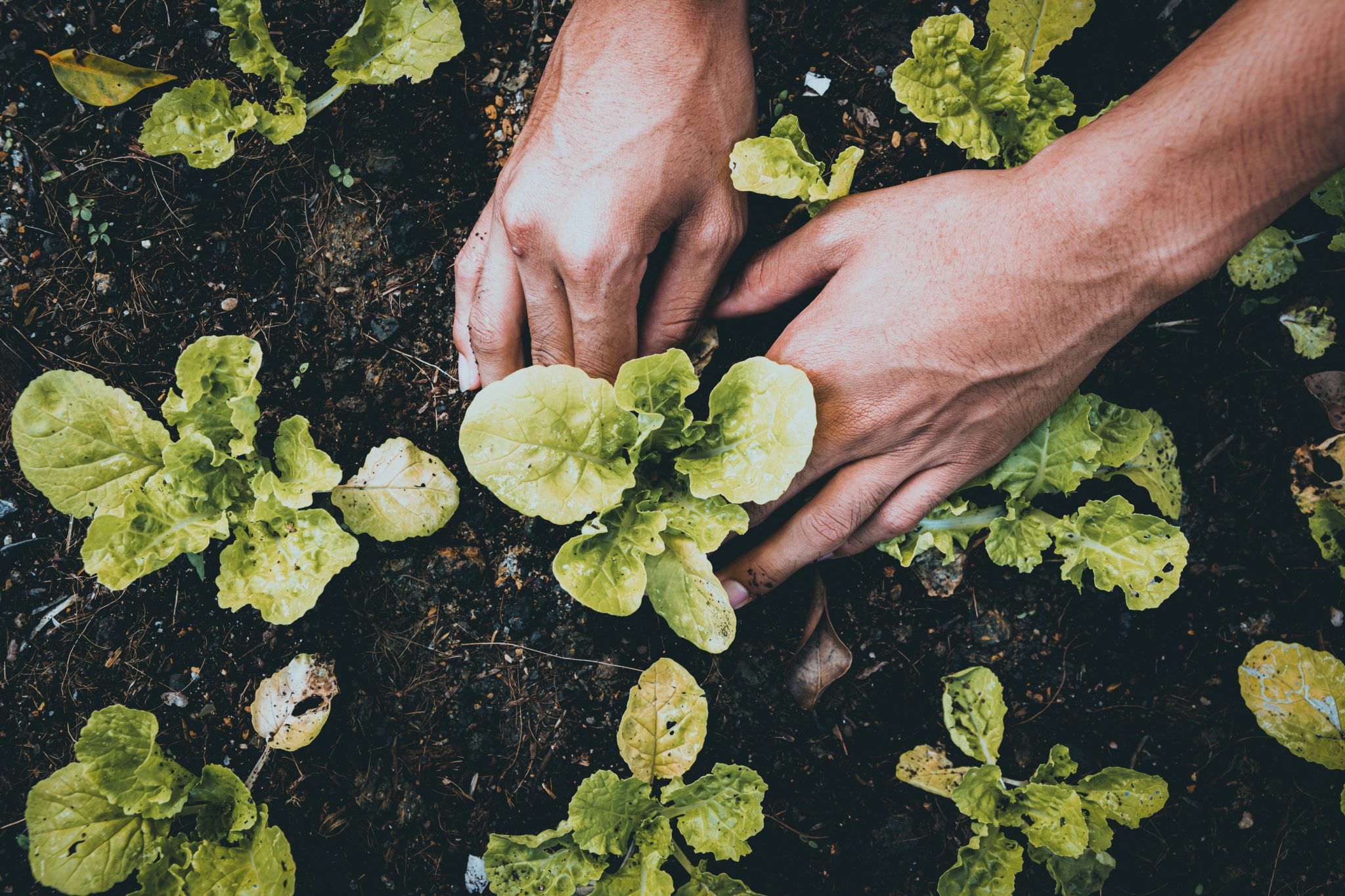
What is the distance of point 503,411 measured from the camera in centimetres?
173

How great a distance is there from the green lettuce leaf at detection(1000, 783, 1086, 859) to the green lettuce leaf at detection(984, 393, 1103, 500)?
2.74 feet

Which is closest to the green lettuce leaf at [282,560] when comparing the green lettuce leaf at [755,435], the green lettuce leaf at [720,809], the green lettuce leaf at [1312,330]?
the green lettuce leaf at [755,435]

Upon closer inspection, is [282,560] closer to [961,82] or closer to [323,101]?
[323,101]

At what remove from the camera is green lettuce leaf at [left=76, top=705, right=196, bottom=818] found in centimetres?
202

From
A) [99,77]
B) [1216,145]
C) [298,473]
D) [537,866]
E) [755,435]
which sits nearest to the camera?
[1216,145]

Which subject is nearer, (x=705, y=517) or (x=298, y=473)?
(x=705, y=517)

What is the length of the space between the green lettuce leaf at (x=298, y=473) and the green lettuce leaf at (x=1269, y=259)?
8.80ft

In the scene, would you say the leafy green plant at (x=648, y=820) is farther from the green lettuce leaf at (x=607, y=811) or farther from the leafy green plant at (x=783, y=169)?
the leafy green plant at (x=783, y=169)

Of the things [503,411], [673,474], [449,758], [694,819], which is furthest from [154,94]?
[694,819]

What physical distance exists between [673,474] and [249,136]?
5.45 feet

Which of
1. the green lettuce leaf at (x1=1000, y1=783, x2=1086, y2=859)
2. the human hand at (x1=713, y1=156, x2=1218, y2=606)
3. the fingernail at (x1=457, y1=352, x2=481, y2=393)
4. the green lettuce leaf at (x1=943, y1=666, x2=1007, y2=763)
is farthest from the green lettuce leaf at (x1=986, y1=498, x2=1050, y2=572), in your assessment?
the fingernail at (x1=457, y1=352, x2=481, y2=393)

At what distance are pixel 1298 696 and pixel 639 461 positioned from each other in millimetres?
2032

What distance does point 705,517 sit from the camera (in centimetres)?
196

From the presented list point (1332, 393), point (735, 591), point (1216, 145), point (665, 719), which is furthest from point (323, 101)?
point (1332, 393)
